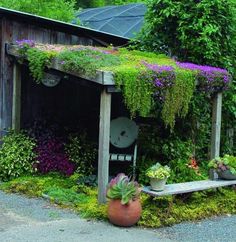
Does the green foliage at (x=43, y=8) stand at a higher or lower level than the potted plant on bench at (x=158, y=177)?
higher

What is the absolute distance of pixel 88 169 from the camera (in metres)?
10.1

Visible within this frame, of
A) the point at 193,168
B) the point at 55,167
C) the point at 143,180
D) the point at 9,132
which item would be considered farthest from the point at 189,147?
the point at 9,132

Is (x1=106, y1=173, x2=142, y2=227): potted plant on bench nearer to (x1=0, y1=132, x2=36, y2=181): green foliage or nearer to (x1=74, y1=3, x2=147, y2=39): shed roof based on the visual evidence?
(x1=0, y1=132, x2=36, y2=181): green foliage

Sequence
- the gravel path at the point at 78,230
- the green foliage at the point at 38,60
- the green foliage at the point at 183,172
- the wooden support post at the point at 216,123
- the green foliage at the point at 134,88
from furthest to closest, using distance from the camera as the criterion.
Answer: the green foliage at the point at 183,172 → the wooden support post at the point at 216,123 → the green foliage at the point at 38,60 → the green foliage at the point at 134,88 → the gravel path at the point at 78,230

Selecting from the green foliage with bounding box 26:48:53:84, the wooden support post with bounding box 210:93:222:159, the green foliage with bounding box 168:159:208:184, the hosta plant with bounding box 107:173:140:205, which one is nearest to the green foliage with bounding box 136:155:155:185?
the green foliage with bounding box 168:159:208:184

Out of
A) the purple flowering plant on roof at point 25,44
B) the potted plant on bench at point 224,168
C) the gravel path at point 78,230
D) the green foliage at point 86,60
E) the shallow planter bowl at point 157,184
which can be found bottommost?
the gravel path at point 78,230

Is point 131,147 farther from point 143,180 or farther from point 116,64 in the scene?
point 116,64

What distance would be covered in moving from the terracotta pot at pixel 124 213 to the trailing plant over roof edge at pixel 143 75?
1595mm

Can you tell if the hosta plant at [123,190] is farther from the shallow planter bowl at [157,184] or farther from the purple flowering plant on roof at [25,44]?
the purple flowering plant on roof at [25,44]

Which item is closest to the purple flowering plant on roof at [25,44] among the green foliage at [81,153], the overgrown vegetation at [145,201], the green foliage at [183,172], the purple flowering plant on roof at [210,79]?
the green foliage at [81,153]

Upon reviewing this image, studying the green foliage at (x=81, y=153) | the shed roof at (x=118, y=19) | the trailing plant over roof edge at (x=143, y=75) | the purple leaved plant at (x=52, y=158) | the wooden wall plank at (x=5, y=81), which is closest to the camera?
the trailing plant over roof edge at (x=143, y=75)

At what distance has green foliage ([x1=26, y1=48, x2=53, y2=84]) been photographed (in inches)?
355

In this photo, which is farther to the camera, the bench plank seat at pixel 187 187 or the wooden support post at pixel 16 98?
the wooden support post at pixel 16 98

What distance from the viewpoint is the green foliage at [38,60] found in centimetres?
901
